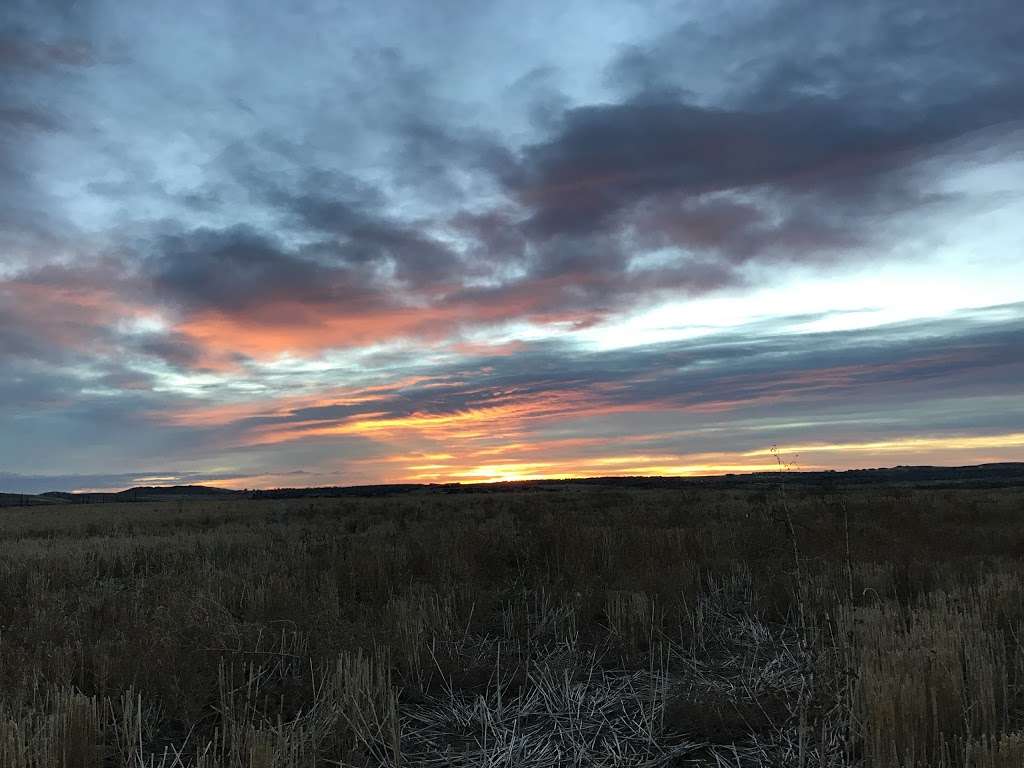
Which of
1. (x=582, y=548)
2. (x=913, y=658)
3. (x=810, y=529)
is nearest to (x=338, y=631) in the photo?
(x=913, y=658)

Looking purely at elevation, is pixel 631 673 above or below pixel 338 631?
below

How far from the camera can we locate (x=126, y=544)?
1809cm

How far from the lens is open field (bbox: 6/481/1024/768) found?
4.53m

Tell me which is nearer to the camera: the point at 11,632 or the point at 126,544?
the point at 11,632

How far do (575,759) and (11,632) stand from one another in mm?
6817

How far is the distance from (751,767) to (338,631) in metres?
3.96

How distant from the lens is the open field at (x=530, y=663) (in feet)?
14.9

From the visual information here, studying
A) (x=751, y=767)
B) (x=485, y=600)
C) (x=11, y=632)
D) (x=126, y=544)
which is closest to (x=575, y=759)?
(x=751, y=767)

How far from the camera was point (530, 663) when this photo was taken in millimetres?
6551

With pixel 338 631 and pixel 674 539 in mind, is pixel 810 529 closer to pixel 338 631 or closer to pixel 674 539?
pixel 674 539

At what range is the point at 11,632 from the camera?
7660 mm

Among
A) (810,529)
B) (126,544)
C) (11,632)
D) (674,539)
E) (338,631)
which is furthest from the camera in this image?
(126,544)

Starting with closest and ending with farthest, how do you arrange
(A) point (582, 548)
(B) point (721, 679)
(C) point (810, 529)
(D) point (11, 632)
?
(B) point (721, 679)
(D) point (11, 632)
(A) point (582, 548)
(C) point (810, 529)

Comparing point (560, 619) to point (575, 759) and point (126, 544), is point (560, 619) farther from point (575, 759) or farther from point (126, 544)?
point (126, 544)
